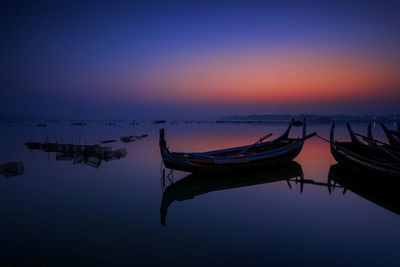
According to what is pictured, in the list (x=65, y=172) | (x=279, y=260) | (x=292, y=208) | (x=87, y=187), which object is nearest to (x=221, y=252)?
(x=279, y=260)

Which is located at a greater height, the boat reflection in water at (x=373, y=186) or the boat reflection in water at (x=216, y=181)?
the boat reflection in water at (x=373, y=186)

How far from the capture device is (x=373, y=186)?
10.4 meters

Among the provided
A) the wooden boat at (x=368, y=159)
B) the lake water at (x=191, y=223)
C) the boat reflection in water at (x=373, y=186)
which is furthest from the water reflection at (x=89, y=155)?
the wooden boat at (x=368, y=159)

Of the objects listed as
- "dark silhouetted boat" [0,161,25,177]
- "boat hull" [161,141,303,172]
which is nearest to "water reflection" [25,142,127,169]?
"dark silhouetted boat" [0,161,25,177]

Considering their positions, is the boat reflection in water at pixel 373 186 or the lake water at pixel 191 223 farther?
the boat reflection in water at pixel 373 186

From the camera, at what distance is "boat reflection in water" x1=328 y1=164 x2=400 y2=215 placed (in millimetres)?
8516

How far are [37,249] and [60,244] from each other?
508mm

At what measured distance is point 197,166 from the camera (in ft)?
34.6

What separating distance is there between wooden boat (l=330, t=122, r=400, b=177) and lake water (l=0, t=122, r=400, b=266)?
5.08 ft

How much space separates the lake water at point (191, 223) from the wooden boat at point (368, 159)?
155 cm

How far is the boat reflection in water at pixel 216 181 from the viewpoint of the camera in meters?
9.66

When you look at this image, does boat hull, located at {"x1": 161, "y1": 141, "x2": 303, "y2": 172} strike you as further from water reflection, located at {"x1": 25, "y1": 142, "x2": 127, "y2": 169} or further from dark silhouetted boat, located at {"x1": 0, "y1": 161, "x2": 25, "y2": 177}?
dark silhouetted boat, located at {"x1": 0, "y1": 161, "x2": 25, "y2": 177}

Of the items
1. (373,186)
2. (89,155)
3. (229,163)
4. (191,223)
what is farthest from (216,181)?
(89,155)

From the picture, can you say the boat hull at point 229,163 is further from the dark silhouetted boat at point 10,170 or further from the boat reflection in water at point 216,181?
the dark silhouetted boat at point 10,170
